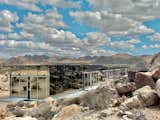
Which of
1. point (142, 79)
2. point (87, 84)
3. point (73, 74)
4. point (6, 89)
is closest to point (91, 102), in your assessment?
point (142, 79)

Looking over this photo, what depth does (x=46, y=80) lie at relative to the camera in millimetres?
36938

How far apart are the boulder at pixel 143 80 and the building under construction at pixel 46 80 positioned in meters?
20.4

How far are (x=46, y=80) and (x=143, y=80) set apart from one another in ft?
73.3

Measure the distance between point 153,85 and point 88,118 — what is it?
321cm

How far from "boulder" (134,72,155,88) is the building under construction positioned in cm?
2039

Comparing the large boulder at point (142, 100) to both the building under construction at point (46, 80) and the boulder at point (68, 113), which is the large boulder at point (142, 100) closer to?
the boulder at point (68, 113)

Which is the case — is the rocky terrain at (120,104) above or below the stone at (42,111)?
above

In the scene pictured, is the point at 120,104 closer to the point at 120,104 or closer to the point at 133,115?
the point at 120,104

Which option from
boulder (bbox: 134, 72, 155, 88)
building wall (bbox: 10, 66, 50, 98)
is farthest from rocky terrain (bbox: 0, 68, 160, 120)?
building wall (bbox: 10, 66, 50, 98)

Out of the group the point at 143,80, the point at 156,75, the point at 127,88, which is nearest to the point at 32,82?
the point at 127,88

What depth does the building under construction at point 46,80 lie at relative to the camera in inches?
1451

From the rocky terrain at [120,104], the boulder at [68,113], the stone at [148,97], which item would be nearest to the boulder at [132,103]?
the rocky terrain at [120,104]

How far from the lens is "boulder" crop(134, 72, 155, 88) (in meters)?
15.2

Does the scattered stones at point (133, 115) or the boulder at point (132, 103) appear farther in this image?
the boulder at point (132, 103)
